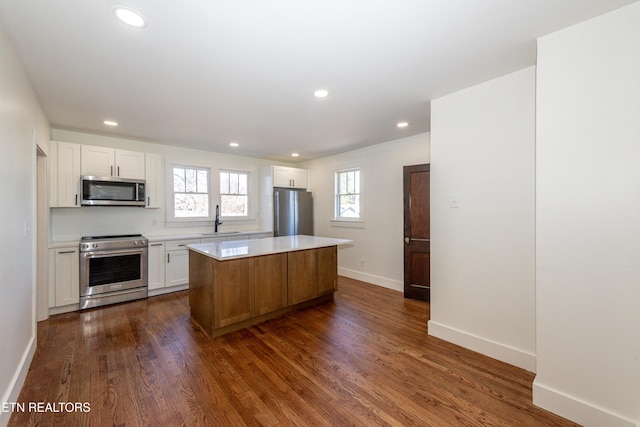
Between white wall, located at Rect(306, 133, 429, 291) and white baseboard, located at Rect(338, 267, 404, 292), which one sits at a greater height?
white wall, located at Rect(306, 133, 429, 291)

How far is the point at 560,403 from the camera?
1.75 meters

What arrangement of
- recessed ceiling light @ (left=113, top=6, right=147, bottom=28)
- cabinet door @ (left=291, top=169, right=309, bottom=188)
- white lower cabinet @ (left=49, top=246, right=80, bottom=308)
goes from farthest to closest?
cabinet door @ (left=291, top=169, right=309, bottom=188) < white lower cabinet @ (left=49, top=246, right=80, bottom=308) < recessed ceiling light @ (left=113, top=6, right=147, bottom=28)

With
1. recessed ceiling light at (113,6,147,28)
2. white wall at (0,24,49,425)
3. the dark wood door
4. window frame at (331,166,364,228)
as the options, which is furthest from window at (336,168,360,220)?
white wall at (0,24,49,425)

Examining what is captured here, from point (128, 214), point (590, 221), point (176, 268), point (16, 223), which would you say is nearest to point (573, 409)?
point (590, 221)

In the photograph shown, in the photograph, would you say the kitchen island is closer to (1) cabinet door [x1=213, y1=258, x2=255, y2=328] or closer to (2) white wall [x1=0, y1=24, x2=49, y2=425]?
(1) cabinet door [x1=213, y1=258, x2=255, y2=328]

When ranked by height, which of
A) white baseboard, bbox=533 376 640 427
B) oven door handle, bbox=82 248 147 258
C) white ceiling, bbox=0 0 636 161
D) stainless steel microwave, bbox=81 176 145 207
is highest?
white ceiling, bbox=0 0 636 161

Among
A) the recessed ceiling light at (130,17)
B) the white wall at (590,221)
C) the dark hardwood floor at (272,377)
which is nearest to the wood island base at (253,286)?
the dark hardwood floor at (272,377)

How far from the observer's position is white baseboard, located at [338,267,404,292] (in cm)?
443

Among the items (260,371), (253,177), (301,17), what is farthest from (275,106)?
(253,177)

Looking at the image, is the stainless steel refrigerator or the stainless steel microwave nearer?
the stainless steel microwave

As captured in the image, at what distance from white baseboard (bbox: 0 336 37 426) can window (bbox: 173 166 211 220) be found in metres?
2.69

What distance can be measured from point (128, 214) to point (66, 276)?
3.93 feet

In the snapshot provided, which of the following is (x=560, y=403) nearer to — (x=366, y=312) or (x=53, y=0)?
(x=366, y=312)

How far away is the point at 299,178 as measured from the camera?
584 cm
